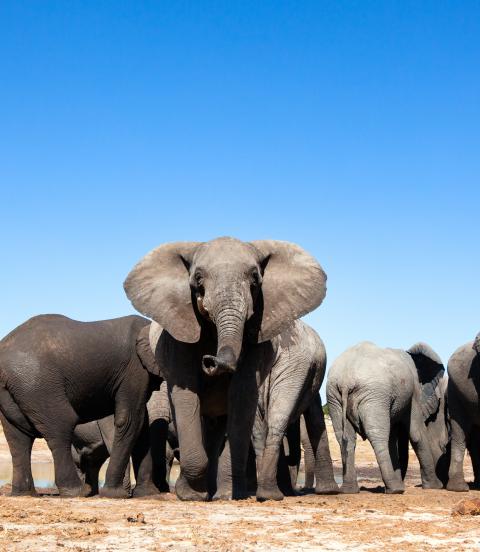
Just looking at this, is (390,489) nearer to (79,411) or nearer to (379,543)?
(79,411)

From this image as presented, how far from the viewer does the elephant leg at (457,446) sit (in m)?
14.4

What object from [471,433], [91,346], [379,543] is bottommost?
[379,543]

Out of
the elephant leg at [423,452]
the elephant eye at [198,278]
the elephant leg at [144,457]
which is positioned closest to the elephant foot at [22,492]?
the elephant leg at [144,457]

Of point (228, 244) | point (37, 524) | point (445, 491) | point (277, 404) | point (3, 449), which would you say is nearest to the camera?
point (37, 524)

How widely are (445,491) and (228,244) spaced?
6362 millimetres

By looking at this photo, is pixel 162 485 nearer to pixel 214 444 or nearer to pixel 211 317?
pixel 214 444

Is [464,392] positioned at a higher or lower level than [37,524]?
higher

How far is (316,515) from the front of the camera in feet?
28.7

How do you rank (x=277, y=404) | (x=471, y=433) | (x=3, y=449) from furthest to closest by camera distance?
(x=3, y=449) < (x=471, y=433) < (x=277, y=404)

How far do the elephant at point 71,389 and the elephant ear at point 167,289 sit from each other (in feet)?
5.22

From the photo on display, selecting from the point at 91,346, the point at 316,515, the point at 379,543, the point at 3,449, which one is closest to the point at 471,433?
the point at 91,346

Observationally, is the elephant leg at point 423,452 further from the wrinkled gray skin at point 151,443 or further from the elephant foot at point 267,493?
the elephant foot at point 267,493

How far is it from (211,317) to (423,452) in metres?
6.96

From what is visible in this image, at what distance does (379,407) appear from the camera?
14.1 metres
